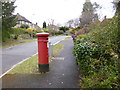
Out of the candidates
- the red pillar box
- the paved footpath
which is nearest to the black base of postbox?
the red pillar box

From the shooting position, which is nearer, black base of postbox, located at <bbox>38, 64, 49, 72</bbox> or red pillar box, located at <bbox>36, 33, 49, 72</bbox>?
red pillar box, located at <bbox>36, 33, 49, 72</bbox>

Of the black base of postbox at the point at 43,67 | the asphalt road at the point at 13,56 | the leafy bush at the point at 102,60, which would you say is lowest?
the asphalt road at the point at 13,56

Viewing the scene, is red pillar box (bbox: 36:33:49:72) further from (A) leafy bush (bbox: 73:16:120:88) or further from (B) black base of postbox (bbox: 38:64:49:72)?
(A) leafy bush (bbox: 73:16:120:88)

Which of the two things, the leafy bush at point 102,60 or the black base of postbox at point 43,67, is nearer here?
the leafy bush at point 102,60

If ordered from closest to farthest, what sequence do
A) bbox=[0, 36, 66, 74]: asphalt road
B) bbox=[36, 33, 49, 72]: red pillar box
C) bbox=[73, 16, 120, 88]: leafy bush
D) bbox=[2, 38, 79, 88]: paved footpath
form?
bbox=[73, 16, 120, 88]: leafy bush, bbox=[2, 38, 79, 88]: paved footpath, bbox=[36, 33, 49, 72]: red pillar box, bbox=[0, 36, 66, 74]: asphalt road

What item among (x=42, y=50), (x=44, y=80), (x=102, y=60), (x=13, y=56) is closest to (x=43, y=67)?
(x=42, y=50)

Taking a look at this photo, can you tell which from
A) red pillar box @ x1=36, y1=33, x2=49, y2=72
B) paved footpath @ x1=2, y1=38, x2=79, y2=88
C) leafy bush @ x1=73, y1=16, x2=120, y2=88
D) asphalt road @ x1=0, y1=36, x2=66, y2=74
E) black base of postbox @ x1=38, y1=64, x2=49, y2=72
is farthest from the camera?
asphalt road @ x1=0, y1=36, x2=66, y2=74

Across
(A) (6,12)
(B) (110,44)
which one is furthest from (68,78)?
(A) (6,12)

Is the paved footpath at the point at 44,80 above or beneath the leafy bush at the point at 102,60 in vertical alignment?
beneath

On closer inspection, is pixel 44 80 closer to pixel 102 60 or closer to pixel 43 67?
pixel 43 67

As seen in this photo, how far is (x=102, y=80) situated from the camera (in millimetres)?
2719

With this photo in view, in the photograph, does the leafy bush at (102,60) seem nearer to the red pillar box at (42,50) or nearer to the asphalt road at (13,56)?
the red pillar box at (42,50)

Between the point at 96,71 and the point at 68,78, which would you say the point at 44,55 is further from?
the point at 96,71

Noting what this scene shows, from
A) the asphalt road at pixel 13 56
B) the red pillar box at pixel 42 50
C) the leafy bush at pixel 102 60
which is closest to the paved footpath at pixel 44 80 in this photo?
the red pillar box at pixel 42 50
